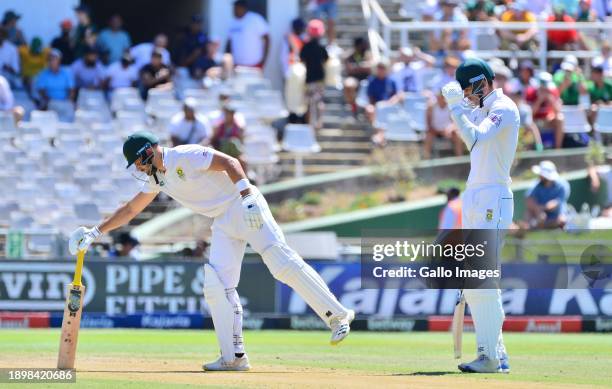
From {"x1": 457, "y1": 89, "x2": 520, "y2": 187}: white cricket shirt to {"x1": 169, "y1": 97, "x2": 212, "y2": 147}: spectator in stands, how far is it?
1033 cm

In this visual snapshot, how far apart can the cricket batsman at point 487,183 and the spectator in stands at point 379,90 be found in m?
12.3

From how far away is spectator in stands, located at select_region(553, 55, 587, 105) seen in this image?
21.9 metres

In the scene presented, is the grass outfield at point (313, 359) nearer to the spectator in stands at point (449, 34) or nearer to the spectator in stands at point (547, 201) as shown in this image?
the spectator in stands at point (547, 201)

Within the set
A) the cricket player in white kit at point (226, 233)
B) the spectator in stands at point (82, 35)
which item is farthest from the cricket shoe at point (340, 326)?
the spectator in stands at point (82, 35)

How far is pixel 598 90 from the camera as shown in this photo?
872 inches

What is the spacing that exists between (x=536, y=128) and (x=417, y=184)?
1961 mm

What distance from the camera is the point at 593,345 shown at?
44.0 feet

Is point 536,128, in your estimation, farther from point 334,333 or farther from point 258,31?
point 334,333

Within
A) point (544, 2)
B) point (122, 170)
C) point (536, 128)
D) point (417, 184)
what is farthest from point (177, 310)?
point (544, 2)

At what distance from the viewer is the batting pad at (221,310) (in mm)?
9859

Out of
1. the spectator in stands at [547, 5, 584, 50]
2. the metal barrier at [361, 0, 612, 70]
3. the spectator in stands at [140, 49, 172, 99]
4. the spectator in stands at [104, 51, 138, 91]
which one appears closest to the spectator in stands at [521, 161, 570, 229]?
the metal barrier at [361, 0, 612, 70]

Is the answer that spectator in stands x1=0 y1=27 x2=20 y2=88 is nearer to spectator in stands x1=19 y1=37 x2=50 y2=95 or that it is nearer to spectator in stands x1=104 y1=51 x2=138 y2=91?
spectator in stands x1=19 y1=37 x2=50 y2=95

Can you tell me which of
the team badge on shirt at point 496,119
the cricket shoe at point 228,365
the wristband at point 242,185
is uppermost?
the team badge on shirt at point 496,119

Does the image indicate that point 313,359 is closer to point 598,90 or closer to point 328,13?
point 598,90
